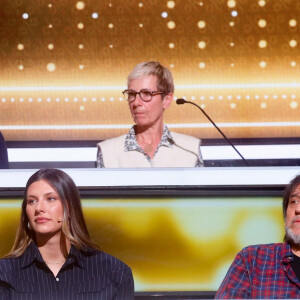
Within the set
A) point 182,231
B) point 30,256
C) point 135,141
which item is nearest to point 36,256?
point 30,256

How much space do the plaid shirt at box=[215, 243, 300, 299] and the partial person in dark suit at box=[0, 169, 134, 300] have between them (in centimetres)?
35

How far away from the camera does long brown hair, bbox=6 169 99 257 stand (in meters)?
2.10

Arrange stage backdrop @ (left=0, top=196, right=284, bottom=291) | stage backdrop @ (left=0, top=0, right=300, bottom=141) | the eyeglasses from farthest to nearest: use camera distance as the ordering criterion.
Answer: stage backdrop @ (left=0, top=0, right=300, bottom=141)
the eyeglasses
stage backdrop @ (left=0, top=196, right=284, bottom=291)

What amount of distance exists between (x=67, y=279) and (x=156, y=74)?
3.22 feet

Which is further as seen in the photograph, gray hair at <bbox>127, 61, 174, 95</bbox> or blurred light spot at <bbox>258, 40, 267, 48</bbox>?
blurred light spot at <bbox>258, 40, 267, 48</bbox>

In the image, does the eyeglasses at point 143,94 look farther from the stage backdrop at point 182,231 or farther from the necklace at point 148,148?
the stage backdrop at point 182,231

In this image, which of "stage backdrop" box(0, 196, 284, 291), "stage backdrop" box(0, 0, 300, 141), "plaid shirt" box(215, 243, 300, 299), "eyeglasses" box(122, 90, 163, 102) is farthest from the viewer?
"stage backdrop" box(0, 0, 300, 141)

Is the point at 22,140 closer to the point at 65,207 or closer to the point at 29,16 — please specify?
the point at 29,16

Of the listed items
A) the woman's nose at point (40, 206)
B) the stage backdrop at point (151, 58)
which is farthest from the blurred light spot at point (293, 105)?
the woman's nose at point (40, 206)

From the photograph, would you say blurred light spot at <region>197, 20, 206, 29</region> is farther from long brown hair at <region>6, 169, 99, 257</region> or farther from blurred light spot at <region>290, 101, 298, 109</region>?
long brown hair at <region>6, 169, 99, 257</region>

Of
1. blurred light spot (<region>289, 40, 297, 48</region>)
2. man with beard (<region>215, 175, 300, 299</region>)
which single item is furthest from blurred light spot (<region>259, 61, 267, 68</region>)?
man with beard (<region>215, 175, 300, 299</region>)

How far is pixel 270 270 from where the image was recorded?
2059mm

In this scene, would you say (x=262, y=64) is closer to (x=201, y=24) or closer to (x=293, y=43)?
(x=293, y=43)

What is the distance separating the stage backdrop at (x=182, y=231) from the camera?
7.77 feet
